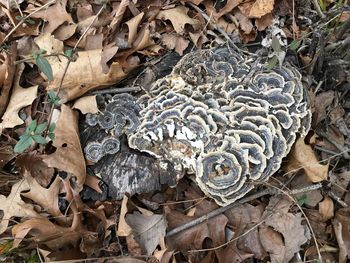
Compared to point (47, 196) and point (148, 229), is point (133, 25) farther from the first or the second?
point (148, 229)

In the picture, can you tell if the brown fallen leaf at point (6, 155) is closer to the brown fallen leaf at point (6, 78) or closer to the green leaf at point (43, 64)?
the brown fallen leaf at point (6, 78)

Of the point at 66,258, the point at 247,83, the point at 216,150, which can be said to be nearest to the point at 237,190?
the point at 216,150

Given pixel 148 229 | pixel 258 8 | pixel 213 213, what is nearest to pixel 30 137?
pixel 148 229

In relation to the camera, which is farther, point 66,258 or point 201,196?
point 201,196

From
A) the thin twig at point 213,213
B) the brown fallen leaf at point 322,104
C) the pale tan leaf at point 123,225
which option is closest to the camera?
the pale tan leaf at point 123,225

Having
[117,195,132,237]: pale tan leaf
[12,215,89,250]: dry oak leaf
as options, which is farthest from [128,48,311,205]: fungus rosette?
[12,215,89,250]: dry oak leaf

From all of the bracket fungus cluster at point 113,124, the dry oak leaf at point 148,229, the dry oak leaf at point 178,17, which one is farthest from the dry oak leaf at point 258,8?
the dry oak leaf at point 148,229

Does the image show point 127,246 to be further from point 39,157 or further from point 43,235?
point 39,157
